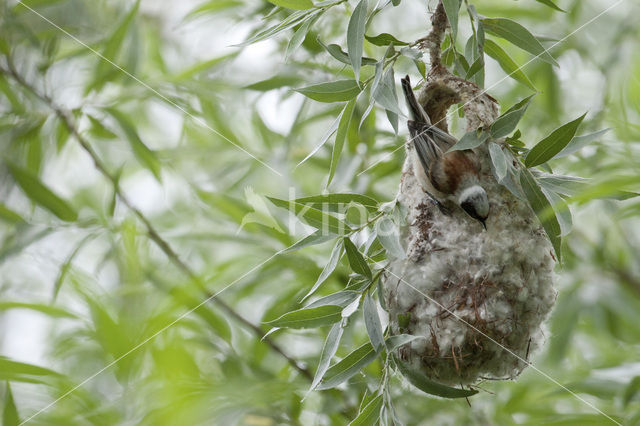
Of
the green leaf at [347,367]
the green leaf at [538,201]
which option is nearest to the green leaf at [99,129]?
the green leaf at [347,367]

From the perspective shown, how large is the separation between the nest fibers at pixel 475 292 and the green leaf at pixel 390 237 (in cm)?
18

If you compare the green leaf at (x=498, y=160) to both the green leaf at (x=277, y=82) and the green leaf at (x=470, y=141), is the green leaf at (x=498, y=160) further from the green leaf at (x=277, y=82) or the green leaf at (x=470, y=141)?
the green leaf at (x=277, y=82)

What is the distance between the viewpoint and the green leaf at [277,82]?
6.53 feet

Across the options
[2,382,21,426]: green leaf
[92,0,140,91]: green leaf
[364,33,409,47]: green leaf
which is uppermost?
[92,0,140,91]: green leaf

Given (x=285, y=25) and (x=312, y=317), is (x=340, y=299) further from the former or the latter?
(x=285, y=25)

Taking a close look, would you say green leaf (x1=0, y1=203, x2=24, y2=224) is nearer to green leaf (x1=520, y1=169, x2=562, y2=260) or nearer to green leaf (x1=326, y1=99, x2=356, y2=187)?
green leaf (x1=326, y1=99, x2=356, y2=187)

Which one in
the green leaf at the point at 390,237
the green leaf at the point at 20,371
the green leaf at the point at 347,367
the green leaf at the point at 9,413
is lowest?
the green leaf at the point at 347,367

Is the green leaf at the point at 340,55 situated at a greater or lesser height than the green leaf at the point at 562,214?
greater

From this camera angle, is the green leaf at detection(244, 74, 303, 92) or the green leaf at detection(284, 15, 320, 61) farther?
→ the green leaf at detection(244, 74, 303, 92)

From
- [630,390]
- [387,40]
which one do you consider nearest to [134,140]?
[387,40]

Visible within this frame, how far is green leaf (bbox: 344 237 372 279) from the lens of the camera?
120 cm

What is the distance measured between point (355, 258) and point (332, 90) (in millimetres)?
320

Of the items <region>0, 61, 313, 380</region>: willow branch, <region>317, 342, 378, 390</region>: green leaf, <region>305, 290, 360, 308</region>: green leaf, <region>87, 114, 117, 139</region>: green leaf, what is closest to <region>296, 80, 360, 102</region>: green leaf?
<region>305, 290, 360, 308</region>: green leaf

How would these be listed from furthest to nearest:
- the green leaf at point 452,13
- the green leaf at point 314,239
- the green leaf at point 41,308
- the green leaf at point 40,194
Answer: the green leaf at point 40,194 < the green leaf at point 41,308 < the green leaf at point 314,239 < the green leaf at point 452,13
